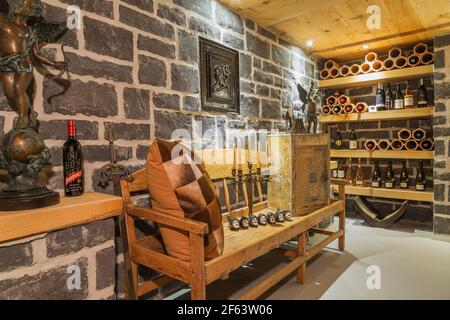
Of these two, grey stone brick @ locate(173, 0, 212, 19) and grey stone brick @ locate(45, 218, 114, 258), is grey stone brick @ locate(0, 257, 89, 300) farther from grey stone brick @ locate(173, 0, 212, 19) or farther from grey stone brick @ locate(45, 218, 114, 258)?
grey stone brick @ locate(173, 0, 212, 19)

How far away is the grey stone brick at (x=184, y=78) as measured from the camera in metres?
1.92

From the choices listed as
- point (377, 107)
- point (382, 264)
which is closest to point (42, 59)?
point (382, 264)

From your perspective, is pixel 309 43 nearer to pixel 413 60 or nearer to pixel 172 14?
pixel 413 60

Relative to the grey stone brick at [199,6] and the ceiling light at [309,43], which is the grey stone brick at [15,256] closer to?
the grey stone brick at [199,6]

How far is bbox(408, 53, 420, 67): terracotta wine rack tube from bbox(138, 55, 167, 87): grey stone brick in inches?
112

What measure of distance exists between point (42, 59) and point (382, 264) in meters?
2.65

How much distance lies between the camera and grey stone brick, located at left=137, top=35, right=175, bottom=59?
5.70 feet

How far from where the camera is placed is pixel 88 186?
4.94 feet

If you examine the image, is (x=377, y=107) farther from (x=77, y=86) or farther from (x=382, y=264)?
(x=77, y=86)

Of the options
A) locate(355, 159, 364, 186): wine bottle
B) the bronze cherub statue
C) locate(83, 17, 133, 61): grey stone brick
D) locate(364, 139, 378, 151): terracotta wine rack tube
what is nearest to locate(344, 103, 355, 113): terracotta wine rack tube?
locate(364, 139, 378, 151): terracotta wine rack tube

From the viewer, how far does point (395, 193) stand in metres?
3.31

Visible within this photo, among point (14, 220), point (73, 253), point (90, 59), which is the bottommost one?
point (73, 253)

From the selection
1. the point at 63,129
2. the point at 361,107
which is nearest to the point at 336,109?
the point at 361,107

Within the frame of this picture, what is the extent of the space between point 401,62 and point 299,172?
6.88ft
